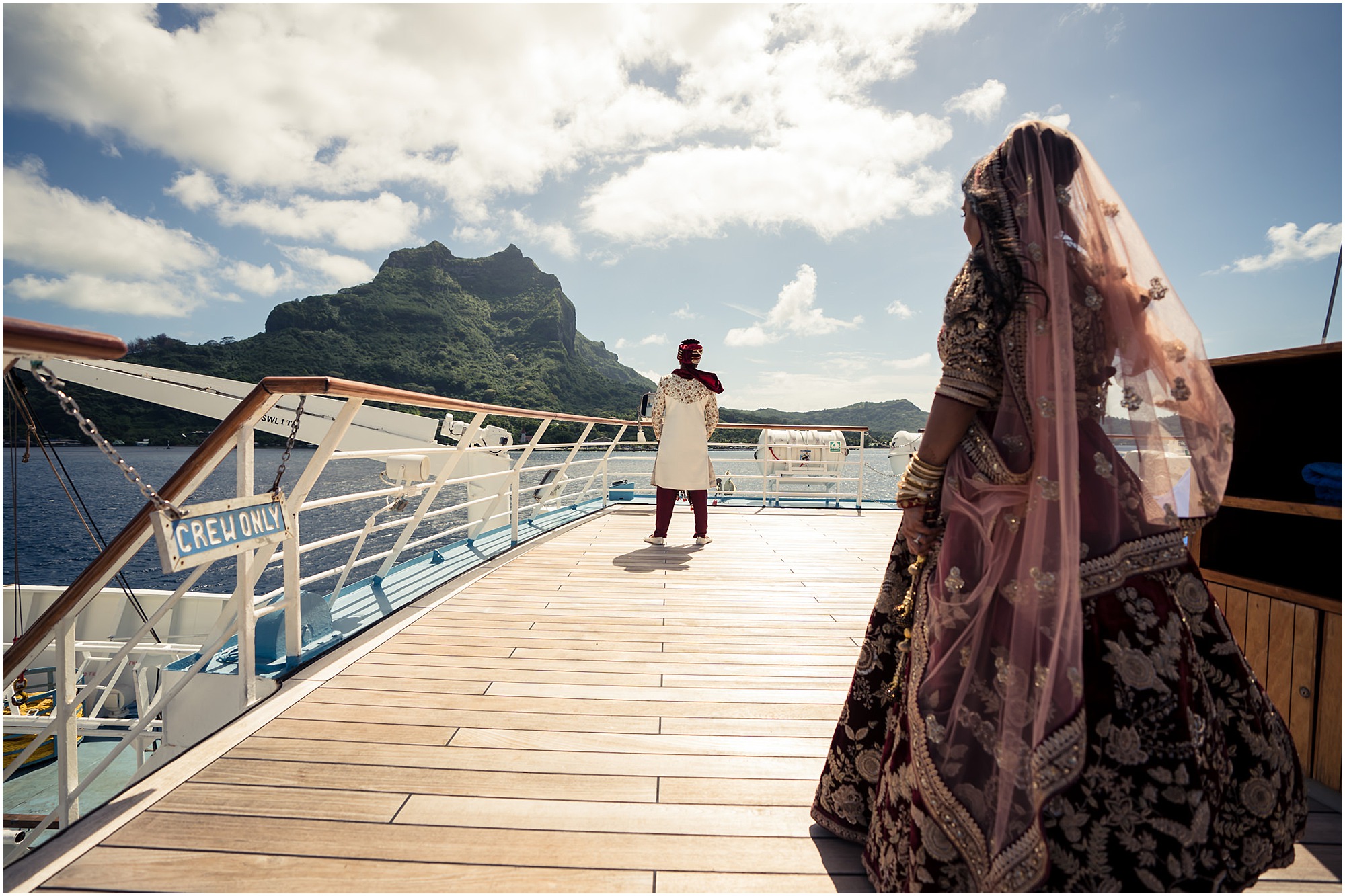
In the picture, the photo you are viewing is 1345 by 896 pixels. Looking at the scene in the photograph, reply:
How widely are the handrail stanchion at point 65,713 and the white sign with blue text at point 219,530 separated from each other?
1.26ft

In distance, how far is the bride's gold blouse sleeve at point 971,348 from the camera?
113 cm

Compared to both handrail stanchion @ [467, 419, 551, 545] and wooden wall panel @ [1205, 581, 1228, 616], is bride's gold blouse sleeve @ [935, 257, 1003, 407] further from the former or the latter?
handrail stanchion @ [467, 419, 551, 545]

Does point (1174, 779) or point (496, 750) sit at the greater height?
point (1174, 779)

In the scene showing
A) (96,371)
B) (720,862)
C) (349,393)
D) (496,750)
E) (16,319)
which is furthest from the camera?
(96,371)

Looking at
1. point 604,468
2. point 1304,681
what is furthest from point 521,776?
point 604,468

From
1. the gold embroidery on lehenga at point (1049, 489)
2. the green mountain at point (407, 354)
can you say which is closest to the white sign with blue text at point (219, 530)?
the gold embroidery on lehenga at point (1049, 489)

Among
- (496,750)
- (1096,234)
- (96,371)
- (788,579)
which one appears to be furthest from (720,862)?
(96,371)

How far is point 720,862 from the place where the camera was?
1303 mm

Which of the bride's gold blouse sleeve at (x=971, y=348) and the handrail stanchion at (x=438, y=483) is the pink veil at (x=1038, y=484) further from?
the handrail stanchion at (x=438, y=483)

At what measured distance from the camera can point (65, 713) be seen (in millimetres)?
1625

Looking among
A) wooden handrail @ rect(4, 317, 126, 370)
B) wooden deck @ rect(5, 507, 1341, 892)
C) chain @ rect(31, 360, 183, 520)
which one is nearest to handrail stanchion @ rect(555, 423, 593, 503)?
wooden deck @ rect(5, 507, 1341, 892)

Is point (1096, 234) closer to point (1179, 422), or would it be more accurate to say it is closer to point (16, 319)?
point (1179, 422)

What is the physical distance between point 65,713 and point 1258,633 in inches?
117

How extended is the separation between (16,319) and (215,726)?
148 centimetres
